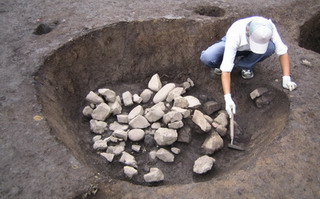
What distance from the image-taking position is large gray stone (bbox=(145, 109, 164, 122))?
148 inches

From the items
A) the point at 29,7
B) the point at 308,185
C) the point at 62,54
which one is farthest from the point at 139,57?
the point at 308,185

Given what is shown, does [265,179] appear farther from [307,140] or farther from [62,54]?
[62,54]

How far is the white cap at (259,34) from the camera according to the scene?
3053 mm

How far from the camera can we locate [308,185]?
8.52 ft

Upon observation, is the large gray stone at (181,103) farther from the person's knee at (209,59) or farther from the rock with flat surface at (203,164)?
the rock with flat surface at (203,164)

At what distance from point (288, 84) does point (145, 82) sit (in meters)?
1.92

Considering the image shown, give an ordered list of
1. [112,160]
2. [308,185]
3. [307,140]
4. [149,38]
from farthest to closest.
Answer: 1. [149,38]
2. [112,160]
3. [307,140]
4. [308,185]

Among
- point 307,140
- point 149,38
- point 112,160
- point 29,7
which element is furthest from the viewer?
point 29,7

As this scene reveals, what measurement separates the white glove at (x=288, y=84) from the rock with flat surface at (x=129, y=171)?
6.11 feet

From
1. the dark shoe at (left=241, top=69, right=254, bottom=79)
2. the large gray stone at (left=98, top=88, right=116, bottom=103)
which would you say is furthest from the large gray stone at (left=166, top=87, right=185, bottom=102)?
the dark shoe at (left=241, top=69, right=254, bottom=79)

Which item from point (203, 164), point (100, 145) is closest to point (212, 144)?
point (203, 164)

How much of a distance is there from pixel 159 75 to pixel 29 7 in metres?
2.32

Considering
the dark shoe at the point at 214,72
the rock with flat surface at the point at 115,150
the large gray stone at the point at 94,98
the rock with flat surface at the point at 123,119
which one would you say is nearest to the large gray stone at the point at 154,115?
the rock with flat surface at the point at 123,119

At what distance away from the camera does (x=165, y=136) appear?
352 centimetres
